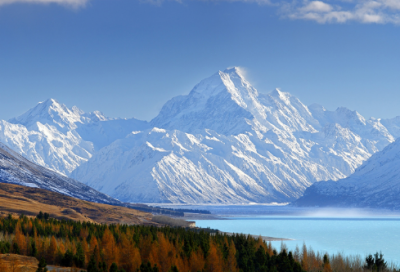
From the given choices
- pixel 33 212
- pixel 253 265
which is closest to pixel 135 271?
pixel 253 265

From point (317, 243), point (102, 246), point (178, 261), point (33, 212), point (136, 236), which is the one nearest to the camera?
point (178, 261)

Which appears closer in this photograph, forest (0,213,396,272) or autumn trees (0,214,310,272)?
autumn trees (0,214,310,272)

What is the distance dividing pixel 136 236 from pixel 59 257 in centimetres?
2494

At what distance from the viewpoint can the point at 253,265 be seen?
317 ft

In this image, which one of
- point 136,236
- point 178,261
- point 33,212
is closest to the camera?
point 178,261

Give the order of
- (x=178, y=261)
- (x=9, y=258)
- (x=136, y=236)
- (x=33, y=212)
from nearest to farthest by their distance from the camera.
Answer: (x=9, y=258)
(x=178, y=261)
(x=136, y=236)
(x=33, y=212)

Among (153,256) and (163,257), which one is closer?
(163,257)

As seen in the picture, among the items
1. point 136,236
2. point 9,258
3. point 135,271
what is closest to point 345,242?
point 136,236

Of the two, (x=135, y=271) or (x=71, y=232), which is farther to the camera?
(x=71, y=232)

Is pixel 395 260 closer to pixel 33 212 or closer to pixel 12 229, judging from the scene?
pixel 12 229

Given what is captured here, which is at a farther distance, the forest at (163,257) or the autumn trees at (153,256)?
the forest at (163,257)

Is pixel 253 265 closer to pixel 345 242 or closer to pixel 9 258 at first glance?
pixel 9 258

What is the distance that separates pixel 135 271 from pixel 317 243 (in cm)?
10555

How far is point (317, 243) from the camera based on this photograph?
577 feet
